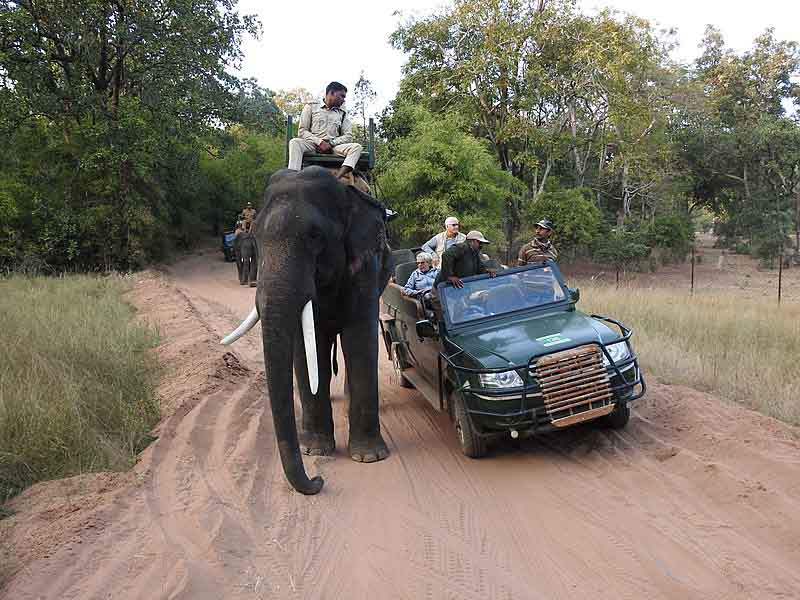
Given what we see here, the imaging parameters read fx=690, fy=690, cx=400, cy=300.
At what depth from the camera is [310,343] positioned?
5.57m

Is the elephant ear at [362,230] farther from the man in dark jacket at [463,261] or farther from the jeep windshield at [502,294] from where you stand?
the man in dark jacket at [463,261]

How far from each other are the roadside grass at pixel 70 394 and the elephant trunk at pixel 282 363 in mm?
1717

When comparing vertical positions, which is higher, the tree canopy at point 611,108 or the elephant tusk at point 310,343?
the tree canopy at point 611,108

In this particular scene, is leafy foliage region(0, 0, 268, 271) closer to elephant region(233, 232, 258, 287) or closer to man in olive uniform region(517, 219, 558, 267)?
elephant region(233, 232, 258, 287)

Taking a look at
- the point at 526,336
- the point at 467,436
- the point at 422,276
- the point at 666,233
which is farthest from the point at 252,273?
the point at 666,233

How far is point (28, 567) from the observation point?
443cm

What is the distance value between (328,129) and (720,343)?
24.3ft

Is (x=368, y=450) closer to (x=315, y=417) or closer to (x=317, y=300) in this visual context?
(x=315, y=417)

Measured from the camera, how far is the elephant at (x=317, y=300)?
218 inches

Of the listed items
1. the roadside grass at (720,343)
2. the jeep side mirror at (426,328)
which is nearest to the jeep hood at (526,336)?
the jeep side mirror at (426,328)

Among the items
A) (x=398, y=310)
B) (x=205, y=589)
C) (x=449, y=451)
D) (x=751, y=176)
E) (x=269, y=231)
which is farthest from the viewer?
(x=751, y=176)

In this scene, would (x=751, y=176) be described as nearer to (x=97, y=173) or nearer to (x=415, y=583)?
(x=97, y=173)

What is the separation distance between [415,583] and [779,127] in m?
Result: 33.0

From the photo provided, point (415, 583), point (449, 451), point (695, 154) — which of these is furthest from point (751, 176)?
point (415, 583)
